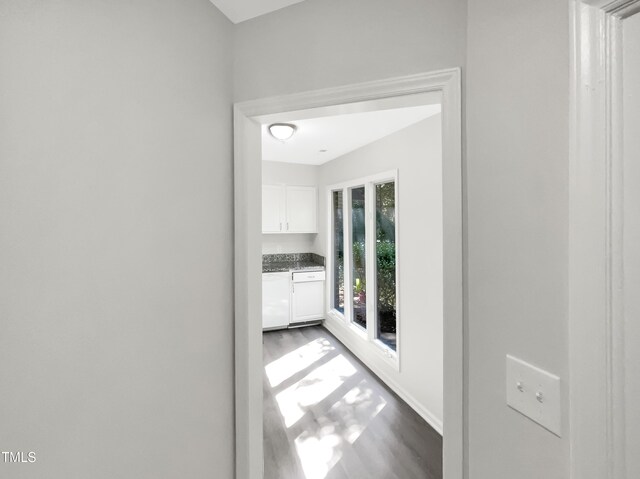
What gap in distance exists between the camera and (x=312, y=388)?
3102mm

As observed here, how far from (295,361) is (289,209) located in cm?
238

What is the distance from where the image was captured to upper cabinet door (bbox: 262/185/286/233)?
482cm

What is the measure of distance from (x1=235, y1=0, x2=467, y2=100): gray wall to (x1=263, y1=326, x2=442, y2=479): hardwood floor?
2300mm

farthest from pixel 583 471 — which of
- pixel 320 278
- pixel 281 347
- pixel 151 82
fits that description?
pixel 320 278

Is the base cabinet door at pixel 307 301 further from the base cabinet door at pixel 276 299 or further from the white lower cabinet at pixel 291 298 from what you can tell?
the base cabinet door at pixel 276 299

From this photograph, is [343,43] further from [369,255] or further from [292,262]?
[292,262]

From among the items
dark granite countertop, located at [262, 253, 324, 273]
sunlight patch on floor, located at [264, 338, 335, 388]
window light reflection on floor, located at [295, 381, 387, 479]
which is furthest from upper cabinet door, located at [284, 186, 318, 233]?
window light reflection on floor, located at [295, 381, 387, 479]

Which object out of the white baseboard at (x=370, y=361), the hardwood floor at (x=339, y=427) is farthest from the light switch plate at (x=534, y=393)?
the white baseboard at (x=370, y=361)

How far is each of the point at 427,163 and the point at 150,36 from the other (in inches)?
86.2

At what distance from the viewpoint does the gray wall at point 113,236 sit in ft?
2.24

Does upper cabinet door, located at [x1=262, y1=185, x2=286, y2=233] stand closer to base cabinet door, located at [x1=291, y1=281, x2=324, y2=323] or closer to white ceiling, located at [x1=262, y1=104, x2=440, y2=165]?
white ceiling, located at [x1=262, y1=104, x2=440, y2=165]

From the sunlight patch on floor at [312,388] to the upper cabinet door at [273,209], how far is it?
86.4 inches

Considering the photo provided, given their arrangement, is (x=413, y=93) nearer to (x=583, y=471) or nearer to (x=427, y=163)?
(x=583, y=471)

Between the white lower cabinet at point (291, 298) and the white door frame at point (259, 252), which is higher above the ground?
the white door frame at point (259, 252)
